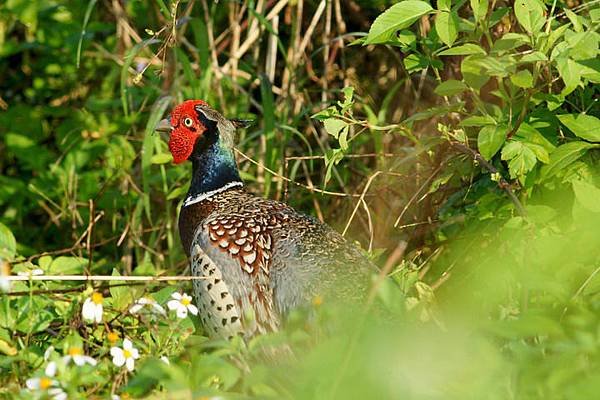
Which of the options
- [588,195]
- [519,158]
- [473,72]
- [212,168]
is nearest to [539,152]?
[519,158]

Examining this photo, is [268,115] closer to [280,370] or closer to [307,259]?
[307,259]

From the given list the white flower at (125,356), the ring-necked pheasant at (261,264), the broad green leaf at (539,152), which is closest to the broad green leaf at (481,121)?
the broad green leaf at (539,152)

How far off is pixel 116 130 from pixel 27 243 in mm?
777

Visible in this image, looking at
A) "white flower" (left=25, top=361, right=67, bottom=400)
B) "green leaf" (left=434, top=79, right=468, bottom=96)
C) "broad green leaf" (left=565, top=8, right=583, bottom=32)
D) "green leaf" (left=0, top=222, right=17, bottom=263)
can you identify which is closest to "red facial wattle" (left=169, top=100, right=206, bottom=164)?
"green leaf" (left=0, top=222, right=17, bottom=263)

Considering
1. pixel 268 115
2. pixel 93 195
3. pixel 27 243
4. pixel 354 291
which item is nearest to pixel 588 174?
pixel 354 291

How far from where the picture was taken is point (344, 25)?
17.0ft

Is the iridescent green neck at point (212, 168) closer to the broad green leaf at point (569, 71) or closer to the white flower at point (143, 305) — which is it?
the white flower at point (143, 305)

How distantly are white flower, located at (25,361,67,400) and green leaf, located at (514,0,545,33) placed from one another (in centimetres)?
168

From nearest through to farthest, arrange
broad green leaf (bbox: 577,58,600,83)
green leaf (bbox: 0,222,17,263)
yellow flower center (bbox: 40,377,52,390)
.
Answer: yellow flower center (bbox: 40,377,52,390)
broad green leaf (bbox: 577,58,600,83)
green leaf (bbox: 0,222,17,263)

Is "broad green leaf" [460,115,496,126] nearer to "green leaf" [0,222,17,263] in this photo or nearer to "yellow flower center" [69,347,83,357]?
"yellow flower center" [69,347,83,357]

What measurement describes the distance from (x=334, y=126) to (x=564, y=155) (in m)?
0.75

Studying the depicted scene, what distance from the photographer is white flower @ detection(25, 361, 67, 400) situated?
2.41 m

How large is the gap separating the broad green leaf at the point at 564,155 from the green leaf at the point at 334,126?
687mm

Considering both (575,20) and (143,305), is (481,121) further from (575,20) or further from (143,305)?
(143,305)
